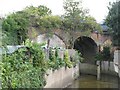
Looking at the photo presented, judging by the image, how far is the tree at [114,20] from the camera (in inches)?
727

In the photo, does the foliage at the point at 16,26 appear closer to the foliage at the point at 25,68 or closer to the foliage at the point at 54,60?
the foliage at the point at 54,60

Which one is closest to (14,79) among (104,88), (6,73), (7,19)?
(6,73)

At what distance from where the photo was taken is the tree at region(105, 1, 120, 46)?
18.5m

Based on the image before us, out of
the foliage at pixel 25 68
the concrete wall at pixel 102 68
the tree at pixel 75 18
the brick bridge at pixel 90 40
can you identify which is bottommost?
the concrete wall at pixel 102 68

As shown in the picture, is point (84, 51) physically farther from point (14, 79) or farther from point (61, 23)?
point (14, 79)

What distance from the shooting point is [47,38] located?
25.7 m

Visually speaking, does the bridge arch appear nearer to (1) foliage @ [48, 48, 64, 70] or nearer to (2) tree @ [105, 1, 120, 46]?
(2) tree @ [105, 1, 120, 46]

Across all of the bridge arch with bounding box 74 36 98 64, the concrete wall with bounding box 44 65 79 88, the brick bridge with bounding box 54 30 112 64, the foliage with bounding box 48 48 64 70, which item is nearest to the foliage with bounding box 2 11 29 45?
the concrete wall with bounding box 44 65 79 88

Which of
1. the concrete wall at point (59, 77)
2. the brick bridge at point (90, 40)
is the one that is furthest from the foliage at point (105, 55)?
the concrete wall at point (59, 77)

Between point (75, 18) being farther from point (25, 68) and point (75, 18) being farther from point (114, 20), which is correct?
point (25, 68)

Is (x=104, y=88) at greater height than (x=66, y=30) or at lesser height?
lesser

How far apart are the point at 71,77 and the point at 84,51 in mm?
12527

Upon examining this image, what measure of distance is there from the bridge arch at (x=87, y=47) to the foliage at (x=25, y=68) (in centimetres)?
1685

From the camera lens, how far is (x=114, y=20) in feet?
62.0
